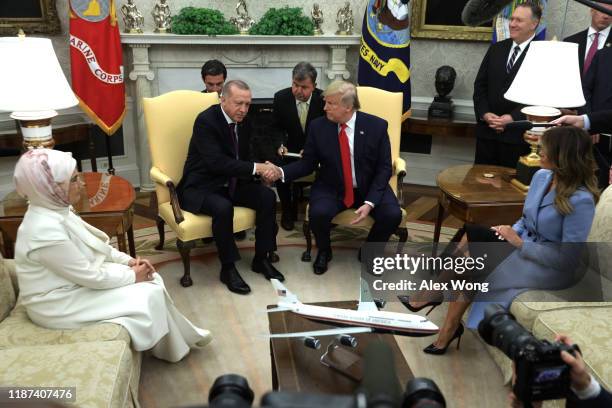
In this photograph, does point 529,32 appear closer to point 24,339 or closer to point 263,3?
point 263,3

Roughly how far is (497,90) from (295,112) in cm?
152

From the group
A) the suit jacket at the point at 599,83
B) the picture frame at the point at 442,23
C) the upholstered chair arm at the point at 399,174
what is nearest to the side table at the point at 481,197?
the upholstered chair arm at the point at 399,174

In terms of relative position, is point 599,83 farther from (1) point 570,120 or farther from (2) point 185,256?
(2) point 185,256

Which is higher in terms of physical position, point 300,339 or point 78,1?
point 78,1

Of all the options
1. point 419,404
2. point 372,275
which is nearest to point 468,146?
point 372,275

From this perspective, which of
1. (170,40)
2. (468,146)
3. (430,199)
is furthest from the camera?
(468,146)

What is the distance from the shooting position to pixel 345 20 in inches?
202

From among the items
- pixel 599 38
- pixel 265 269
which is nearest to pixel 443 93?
pixel 599 38

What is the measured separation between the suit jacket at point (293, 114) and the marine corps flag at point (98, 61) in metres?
1.45

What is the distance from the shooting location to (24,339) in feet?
7.06

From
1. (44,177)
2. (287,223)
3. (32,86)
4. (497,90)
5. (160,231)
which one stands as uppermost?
(32,86)

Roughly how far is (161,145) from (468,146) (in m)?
3.16

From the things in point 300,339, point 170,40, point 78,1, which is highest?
point 78,1

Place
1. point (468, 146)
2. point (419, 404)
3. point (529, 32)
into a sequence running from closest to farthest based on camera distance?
point (419, 404), point (529, 32), point (468, 146)
